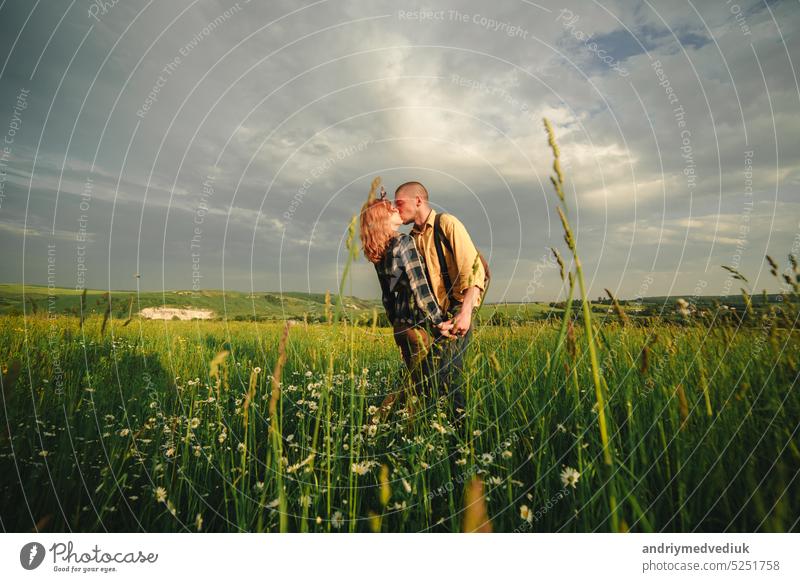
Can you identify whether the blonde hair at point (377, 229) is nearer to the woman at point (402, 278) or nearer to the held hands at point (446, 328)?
the woman at point (402, 278)

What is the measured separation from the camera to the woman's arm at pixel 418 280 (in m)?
3.56

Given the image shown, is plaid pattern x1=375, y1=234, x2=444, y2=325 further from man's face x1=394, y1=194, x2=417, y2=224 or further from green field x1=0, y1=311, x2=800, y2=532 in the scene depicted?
green field x1=0, y1=311, x2=800, y2=532

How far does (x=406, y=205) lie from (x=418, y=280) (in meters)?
0.99

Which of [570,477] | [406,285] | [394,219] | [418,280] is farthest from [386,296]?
[570,477]

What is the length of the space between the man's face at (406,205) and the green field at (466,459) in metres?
2.11

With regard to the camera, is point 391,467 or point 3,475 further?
point 391,467

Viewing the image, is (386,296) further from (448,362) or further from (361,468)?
(361,468)

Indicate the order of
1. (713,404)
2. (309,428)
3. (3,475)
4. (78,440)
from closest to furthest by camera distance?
(3,475) → (713,404) → (78,440) → (309,428)

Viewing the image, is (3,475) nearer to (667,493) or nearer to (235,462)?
(235,462)

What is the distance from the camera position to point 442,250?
12.8 ft

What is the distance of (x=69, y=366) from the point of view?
3.94 metres

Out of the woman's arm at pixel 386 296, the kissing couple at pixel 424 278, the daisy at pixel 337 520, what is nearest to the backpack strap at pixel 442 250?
the kissing couple at pixel 424 278
